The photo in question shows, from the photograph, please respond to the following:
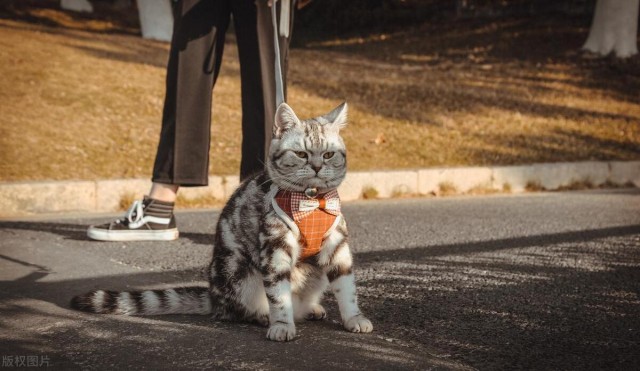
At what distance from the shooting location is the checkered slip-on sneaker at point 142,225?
15.6 feet

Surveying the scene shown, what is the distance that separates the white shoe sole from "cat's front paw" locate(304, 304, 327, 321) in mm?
1759

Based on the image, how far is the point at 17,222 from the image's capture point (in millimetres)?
5629

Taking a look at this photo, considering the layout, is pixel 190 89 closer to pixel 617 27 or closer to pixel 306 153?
pixel 306 153

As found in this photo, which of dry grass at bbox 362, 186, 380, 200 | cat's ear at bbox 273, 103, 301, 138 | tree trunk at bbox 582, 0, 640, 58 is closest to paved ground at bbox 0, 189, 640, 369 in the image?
cat's ear at bbox 273, 103, 301, 138

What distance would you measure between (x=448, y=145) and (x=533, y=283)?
5.23 metres

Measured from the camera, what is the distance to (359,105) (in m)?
10.9

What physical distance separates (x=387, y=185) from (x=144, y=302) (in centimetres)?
436

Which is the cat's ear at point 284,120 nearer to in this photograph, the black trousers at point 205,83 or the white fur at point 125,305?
the white fur at point 125,305

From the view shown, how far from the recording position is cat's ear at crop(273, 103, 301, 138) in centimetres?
311

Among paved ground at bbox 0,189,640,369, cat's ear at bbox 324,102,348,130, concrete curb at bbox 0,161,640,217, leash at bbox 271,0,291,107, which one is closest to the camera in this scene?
paved ground at bbox 0,189,640,369

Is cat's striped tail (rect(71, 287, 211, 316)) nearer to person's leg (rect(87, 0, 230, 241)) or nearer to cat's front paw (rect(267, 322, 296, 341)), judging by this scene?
cat's front paw (rect(267, 322, 296, 341))

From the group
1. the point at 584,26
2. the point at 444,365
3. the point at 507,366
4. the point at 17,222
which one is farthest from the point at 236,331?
the point at 584,26

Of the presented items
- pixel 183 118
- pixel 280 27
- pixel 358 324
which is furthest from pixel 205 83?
pixel 358 324

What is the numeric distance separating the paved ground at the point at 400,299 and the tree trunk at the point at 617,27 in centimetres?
1113
